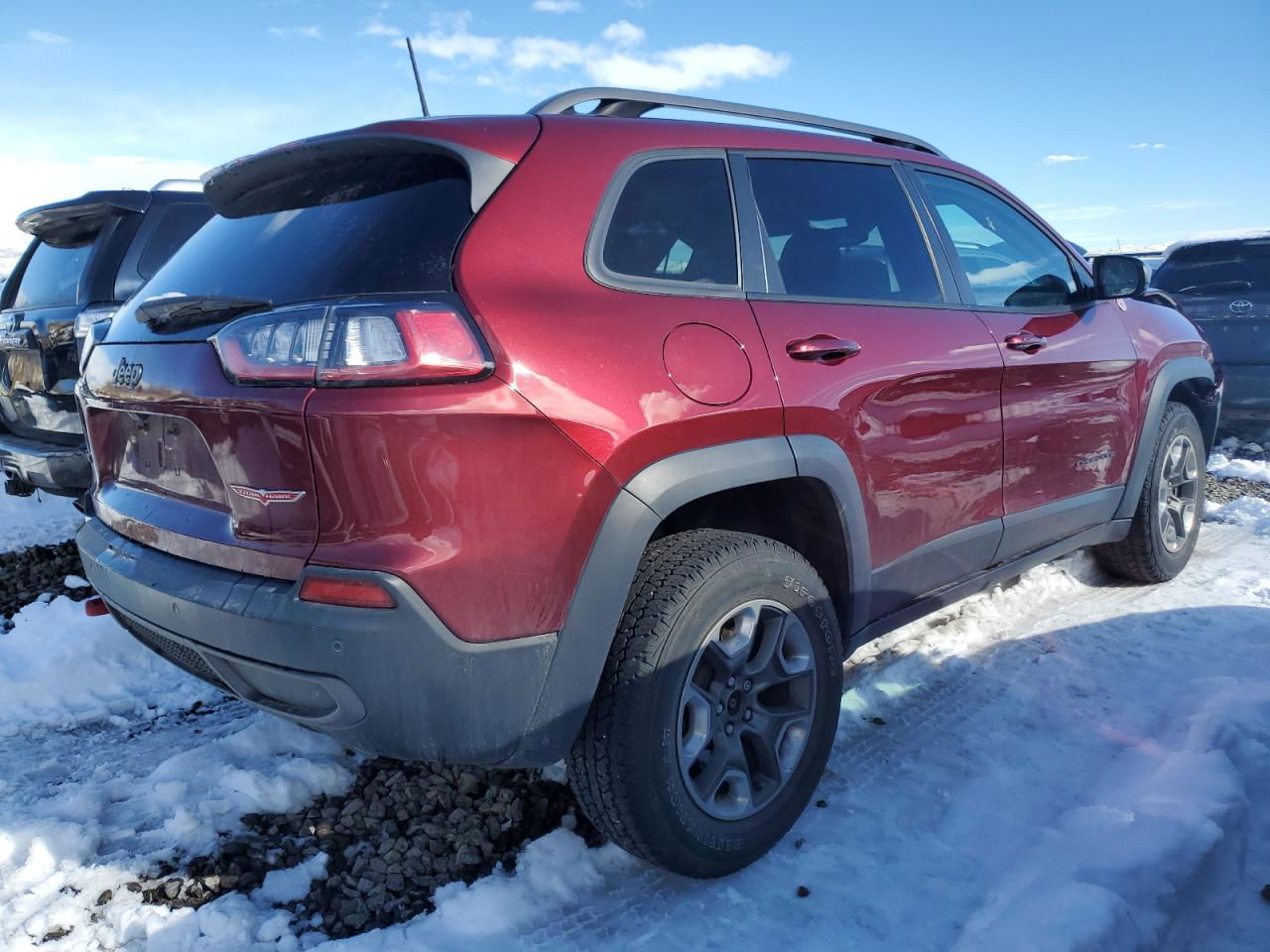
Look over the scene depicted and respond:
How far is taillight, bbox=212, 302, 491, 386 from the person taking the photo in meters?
1.71

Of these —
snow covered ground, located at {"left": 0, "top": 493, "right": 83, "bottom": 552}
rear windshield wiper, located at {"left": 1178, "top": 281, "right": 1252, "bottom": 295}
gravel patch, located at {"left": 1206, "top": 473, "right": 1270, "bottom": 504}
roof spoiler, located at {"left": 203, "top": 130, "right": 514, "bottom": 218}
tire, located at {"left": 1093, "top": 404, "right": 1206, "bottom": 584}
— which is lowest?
snow covered ground, located at {"left": 0, "top": 493, "right": 83, "bottom": 552}

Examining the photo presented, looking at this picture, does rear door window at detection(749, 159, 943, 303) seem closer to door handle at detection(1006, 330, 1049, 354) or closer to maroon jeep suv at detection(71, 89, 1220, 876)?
maroon jeep suv at detection(71, 89, 1220, 876)

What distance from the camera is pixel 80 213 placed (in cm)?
467

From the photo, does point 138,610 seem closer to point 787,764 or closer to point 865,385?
point 787,764

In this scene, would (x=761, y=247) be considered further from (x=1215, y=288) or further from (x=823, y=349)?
(x=1215, y=288)

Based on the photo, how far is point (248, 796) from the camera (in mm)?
2514

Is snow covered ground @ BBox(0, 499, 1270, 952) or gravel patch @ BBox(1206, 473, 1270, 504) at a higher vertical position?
gravel patch @ BBox(1206, 473, 1270, 504)

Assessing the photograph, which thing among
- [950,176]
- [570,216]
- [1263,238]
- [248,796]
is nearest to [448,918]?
[248,796]

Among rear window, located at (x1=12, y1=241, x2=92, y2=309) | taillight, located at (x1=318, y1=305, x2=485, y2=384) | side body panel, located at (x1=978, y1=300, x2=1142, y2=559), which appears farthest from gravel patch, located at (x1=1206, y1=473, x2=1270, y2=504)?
rear window, located at (x1=12, y1=241, x2=92, y2=309)

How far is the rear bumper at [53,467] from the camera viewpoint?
375cm

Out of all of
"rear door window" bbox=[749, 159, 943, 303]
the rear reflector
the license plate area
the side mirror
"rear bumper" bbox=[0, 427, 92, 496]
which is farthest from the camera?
"rear bumper" bbox=[0, 427, 92, 496]

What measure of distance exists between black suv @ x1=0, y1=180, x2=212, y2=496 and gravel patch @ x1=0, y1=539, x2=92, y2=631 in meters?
0.47

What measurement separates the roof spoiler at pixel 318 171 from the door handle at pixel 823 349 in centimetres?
83

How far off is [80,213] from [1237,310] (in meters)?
7.72
